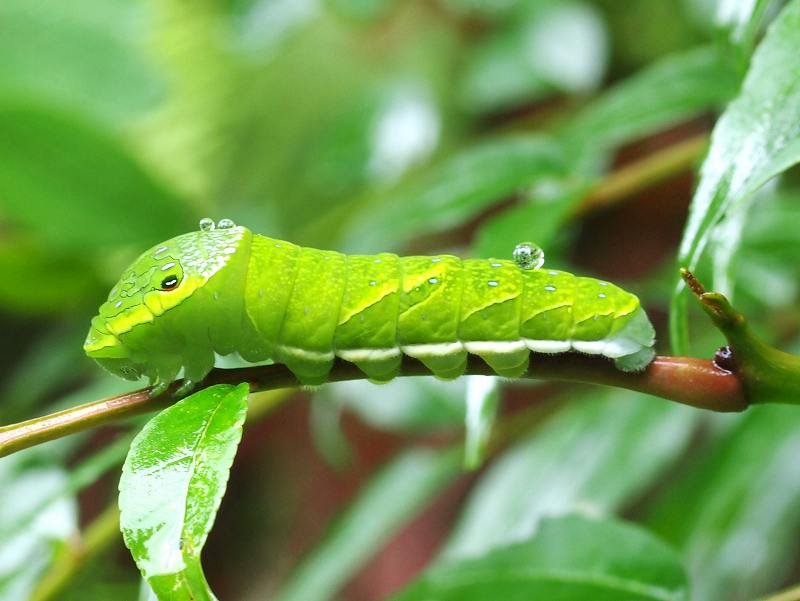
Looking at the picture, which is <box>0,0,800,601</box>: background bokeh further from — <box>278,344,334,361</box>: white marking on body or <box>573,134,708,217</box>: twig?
<box>278,344,334,361</box>: white marking on body

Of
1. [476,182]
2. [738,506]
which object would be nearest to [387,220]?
[476,182]

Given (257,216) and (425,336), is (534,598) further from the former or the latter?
(257,216)

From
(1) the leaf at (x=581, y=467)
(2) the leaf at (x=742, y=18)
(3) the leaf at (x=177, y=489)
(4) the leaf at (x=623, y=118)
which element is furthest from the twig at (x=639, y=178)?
(3) the leaf at (x=177, y=489)

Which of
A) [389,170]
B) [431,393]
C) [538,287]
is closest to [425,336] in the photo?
[538,287]

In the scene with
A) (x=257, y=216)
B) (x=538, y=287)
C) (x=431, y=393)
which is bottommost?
(x=431, y=393)

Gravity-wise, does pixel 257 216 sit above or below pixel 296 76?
below

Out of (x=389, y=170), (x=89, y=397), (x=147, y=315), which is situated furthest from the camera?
(x=389, y=170)

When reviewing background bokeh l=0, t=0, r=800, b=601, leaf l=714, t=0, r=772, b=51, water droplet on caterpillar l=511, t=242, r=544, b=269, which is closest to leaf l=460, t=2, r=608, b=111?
background bokeh l=0, t=0, r=800, b=601

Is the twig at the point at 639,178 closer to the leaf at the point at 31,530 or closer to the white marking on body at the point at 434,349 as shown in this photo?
the white marking on body at the point at 434,349
